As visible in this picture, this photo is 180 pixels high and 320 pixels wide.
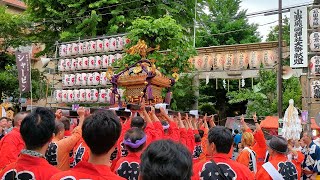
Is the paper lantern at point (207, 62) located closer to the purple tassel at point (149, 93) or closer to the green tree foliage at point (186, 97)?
the green tree foliage at point (186, 97)

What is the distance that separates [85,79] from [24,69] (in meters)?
2.64

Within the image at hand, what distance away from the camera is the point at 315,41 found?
1391 centimetres

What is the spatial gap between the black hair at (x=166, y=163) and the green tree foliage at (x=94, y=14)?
1685cm

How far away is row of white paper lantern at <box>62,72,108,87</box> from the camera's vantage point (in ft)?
55.6

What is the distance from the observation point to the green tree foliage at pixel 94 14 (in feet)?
63.8

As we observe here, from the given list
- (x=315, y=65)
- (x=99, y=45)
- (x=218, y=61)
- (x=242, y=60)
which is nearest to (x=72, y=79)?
(x=99, y=45)

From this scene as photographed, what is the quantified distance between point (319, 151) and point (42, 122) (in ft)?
23.1

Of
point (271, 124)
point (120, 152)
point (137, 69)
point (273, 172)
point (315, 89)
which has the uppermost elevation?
point (137, 69)

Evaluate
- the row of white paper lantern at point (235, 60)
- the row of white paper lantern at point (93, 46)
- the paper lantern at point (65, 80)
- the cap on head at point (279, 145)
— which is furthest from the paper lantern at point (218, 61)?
the cap on head at point (279, 145)

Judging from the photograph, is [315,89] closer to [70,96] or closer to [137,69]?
[137,69]

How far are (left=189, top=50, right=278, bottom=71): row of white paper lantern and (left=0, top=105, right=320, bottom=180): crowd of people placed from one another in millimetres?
12405

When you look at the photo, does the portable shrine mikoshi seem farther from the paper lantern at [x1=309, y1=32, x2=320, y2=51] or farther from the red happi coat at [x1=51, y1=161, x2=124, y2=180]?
the red happi coat at [x1=51, y1=161, x2=124, y2=180]

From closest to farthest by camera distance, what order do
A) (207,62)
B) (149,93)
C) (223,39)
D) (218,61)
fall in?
(149,93), (218,61), (207,62), (223,39)

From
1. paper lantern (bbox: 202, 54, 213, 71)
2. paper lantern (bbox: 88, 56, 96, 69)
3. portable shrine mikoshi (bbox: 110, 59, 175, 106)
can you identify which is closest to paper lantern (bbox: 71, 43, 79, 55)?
paper lantern (bbox: 88, 56, 96, 69)
